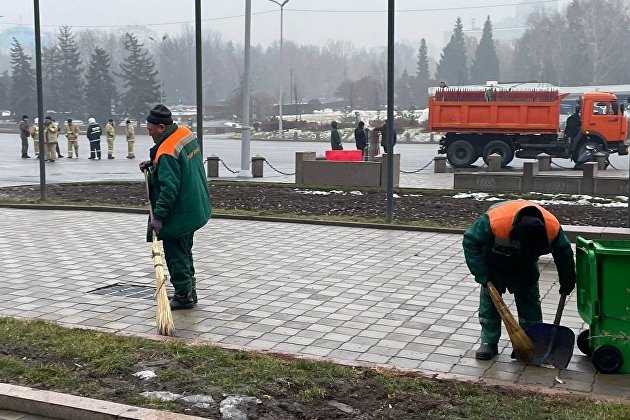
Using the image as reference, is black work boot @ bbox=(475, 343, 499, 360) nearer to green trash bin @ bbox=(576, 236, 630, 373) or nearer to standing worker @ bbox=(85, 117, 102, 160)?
green trash bin @ bbox=(576, 236, 630, 373)

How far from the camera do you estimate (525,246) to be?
201 inches

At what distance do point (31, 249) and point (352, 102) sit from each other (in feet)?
238

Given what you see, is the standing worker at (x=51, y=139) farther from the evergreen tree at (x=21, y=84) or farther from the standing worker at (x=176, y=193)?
the evergreen tree at (x=21, y=84)

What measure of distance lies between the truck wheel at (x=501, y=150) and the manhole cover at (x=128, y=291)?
19602 millimetres

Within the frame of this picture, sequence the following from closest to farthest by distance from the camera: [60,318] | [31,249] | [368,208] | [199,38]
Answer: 1. [60,318]
2. [31,249]
3. [368,208]
4. [199,38]

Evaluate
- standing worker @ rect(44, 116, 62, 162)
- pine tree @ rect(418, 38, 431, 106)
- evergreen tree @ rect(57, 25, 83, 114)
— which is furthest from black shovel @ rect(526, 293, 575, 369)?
pine tree @ rect(418, 38, 431, 106)

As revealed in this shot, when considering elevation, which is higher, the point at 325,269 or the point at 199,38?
the point at 199,38

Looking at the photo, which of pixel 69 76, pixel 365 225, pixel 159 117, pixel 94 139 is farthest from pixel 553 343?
pixel 69 76

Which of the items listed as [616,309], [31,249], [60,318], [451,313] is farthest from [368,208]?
[616,309]

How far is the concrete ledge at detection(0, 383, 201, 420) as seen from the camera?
4398mm

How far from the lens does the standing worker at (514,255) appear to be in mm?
5133

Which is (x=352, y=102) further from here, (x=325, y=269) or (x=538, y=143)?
Result: (x=325, y=269)

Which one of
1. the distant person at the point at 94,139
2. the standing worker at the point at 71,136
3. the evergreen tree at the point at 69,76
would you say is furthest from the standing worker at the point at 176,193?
the evergreen tree at the point at 69,76

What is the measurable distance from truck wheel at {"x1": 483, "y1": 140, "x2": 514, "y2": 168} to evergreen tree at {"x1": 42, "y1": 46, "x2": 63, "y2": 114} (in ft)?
179
